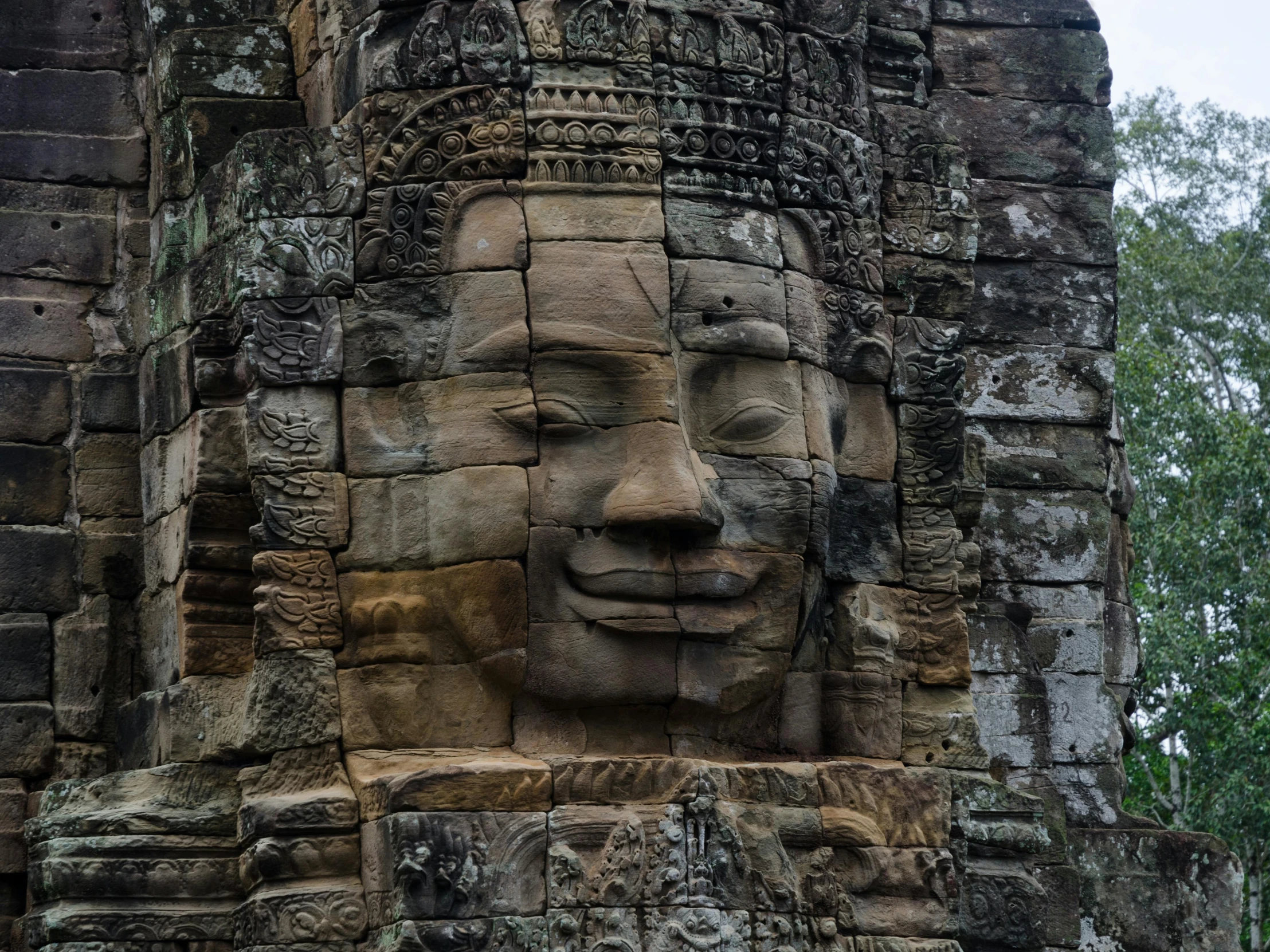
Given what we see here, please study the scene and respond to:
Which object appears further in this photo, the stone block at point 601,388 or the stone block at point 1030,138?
the stone block at point 1030,138

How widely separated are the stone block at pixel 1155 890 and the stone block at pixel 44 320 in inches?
223

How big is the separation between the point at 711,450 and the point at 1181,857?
4.10 metres

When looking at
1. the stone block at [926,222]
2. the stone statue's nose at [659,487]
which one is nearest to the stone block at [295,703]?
the stone statue's nose at [659,487]

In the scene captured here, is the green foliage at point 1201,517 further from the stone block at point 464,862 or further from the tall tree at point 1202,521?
the stone block at point 464,862

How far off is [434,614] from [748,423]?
156 cm

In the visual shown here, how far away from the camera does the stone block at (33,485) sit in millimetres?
11312

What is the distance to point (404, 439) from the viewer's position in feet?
33.9

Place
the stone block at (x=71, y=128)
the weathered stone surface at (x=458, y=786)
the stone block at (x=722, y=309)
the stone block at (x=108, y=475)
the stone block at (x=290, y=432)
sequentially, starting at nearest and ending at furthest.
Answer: the weathered stone surface at (x=458, y=786), the stone block at (x=290, y=432), the stone block at (x=722, y=309), the stone block at (x=108, y=475), the stone block at (x=71, y=128)

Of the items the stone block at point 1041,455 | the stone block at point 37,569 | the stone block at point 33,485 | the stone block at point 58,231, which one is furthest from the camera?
the stone block at point 1041,455

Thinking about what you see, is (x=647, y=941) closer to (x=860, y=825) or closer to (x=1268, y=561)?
(x=860, y=825)

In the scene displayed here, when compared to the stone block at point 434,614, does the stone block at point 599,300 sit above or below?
above

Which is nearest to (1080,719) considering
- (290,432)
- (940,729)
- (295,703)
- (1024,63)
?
(940,729)

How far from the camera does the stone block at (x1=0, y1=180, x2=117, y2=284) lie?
38.1ft

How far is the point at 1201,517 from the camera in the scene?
24.2m
